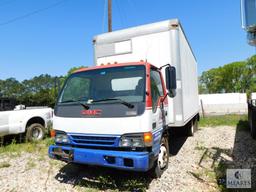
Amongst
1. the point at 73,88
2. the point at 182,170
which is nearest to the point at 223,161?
the point at 182,170

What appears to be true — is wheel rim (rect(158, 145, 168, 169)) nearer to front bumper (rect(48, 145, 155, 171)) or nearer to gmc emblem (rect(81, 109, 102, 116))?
front bumper (rect(48, 145, 155, 171))

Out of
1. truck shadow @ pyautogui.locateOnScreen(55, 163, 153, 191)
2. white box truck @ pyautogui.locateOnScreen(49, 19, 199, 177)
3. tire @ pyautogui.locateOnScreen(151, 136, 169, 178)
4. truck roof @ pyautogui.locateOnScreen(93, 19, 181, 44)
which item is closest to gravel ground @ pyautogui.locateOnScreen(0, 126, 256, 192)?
truck shadow @ pyautogui.locateOnScreen(55, 163, 153, 191)

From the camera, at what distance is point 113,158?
4000 mm

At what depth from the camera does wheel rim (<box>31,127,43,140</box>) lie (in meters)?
9.10

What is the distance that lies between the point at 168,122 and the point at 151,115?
139cm

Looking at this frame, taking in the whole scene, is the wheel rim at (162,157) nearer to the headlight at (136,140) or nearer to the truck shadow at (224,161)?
the truck shadow at (224,161)

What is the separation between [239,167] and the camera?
5.48 meters

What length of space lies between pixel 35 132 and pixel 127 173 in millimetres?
5316

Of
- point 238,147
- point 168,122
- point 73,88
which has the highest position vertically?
point 73,88

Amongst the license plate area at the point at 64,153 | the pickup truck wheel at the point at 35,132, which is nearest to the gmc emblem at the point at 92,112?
the license plate area at the point at 64,153

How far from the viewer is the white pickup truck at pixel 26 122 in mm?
8195

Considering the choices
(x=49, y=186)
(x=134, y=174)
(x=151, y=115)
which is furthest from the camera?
(x=134, y=174)

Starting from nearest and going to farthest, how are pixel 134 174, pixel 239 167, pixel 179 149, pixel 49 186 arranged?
pixel 49 186, pixel 134 174, pixel 239 167, pixel 179 149

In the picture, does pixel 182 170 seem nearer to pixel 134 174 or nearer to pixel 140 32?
pixel 134 174
